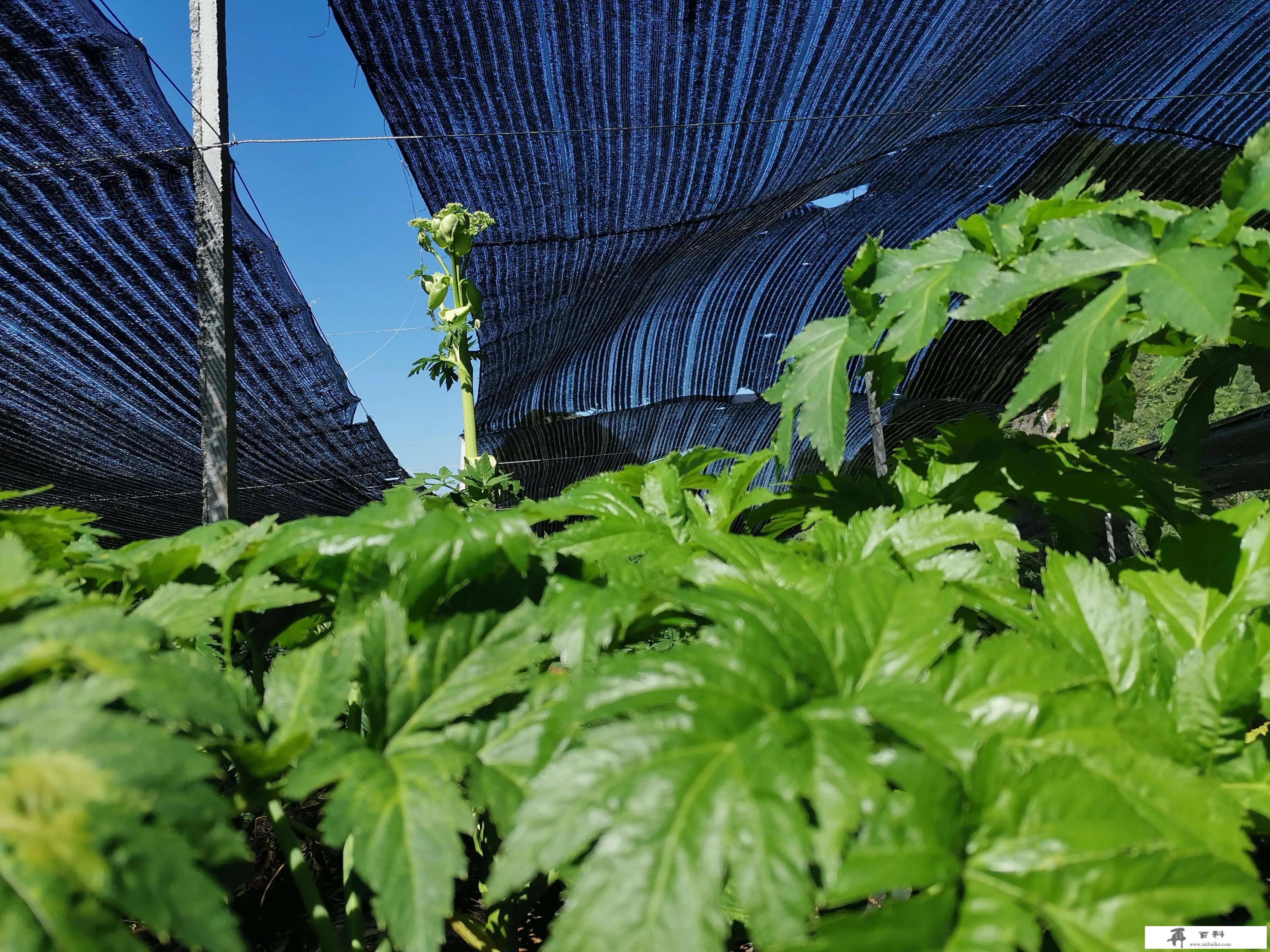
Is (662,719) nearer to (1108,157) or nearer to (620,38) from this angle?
(620,38)

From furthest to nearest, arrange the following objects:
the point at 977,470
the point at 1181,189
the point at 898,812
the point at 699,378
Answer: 1. the point at 699,378
2. the point at 1181,189
3. the point at 977,470
4. the point at 898,812

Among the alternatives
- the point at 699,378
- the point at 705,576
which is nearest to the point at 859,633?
the point at 705,576

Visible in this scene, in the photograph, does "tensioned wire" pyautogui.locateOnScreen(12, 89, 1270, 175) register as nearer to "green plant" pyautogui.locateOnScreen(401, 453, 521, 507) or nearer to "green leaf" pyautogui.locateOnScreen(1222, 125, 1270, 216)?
"green plant" pyautogui.locateOnScreen(401, 453, 521, 507)

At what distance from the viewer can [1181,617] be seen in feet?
2.54

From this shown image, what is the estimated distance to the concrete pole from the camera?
2.58 metres

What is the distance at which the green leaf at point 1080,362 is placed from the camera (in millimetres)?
763

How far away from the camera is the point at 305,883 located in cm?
62

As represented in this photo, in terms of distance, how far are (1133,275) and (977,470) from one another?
31 cm

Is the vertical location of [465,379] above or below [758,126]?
below

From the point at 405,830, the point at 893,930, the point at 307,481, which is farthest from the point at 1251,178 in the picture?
the point at 307,481

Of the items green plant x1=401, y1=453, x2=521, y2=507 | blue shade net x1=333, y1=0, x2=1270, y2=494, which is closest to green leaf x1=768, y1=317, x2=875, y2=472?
green plant x1=401, y1=453, x2=521, y2=507

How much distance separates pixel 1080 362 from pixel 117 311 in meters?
4.76

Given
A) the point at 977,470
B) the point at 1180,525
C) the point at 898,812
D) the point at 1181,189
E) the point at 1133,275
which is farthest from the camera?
the point at 1181,189

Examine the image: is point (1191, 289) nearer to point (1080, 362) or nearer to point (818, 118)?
point (1080, 362)
